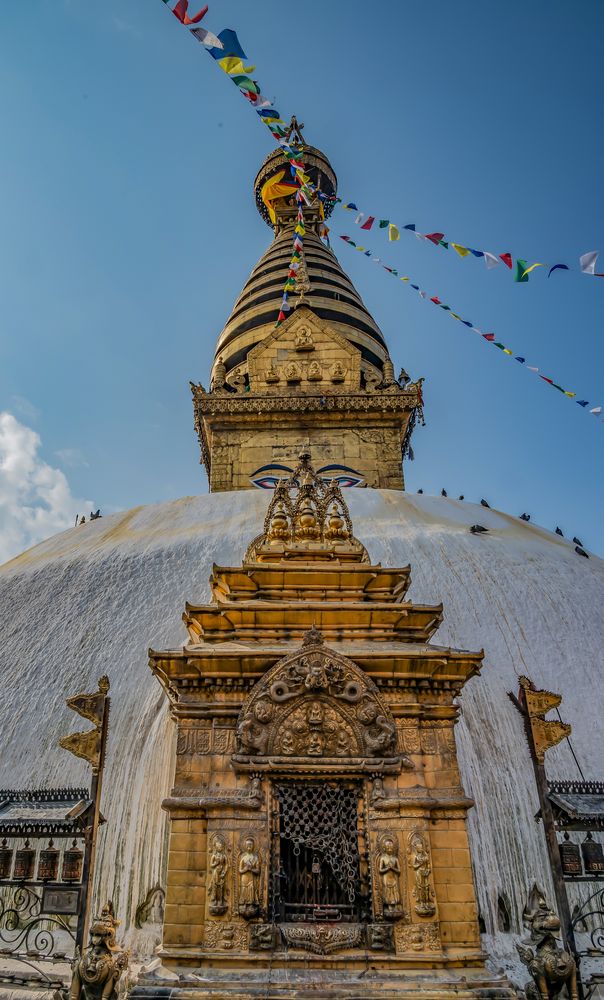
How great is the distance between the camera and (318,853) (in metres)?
5.29

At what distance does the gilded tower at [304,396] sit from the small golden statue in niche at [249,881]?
42.4 ft

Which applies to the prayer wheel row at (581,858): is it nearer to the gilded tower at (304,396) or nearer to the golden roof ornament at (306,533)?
the golden roof ornament at (306,533)

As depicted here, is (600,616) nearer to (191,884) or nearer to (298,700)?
(298,700)

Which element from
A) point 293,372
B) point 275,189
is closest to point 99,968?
point 293,372

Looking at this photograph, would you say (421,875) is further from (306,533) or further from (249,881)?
(306,533)

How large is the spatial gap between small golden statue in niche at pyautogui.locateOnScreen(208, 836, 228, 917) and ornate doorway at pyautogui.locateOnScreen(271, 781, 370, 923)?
0.36 metres

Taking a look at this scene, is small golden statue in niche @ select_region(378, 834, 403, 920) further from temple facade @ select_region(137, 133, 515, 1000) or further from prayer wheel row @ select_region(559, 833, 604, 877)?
prayer wheel row @ select_region(559, 833, 604, 877)

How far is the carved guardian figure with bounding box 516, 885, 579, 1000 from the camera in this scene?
16.3 feet

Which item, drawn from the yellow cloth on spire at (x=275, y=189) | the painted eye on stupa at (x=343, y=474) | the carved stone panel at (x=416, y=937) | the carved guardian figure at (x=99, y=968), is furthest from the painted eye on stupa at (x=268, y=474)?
the yellow cloth on spire at (x=275, y=189)

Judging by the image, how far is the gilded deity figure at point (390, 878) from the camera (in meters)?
4.95

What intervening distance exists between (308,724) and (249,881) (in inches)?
45.7

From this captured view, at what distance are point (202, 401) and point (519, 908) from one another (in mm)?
14221

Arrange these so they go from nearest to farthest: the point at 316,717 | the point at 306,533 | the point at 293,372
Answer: the point at 316,717 → the point at 306,533 → the point at 293,372

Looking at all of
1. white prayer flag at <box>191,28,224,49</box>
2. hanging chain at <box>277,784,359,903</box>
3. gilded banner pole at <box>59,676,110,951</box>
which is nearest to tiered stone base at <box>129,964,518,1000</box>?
hanging chain at <box>277,784,359,903</box>
